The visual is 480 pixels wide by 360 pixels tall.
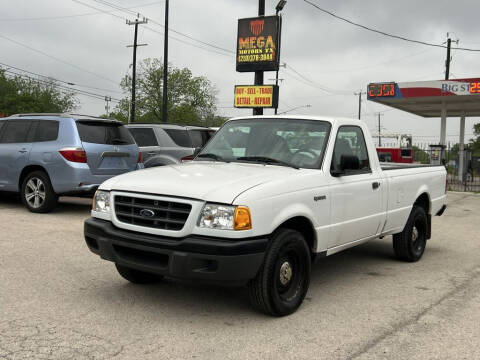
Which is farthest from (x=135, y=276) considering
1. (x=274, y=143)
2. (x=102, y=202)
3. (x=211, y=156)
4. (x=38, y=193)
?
(x=38, y=193)

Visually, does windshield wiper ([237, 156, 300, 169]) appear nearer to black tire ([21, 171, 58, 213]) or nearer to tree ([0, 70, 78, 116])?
black tire ([21, 171, 58, 213])

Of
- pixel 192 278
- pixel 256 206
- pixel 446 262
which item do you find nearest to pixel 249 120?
pixel 256 206

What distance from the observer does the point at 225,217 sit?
156 inches

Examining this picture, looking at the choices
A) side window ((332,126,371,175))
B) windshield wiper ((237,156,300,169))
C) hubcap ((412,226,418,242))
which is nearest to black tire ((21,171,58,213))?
windshield wiper ((237,156,300,169))

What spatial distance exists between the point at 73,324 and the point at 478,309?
3.65 m

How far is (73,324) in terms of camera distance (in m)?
4.09

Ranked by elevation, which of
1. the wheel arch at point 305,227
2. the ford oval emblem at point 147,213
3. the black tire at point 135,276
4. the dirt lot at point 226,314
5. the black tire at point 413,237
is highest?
the ford oval emblem at point 147,213

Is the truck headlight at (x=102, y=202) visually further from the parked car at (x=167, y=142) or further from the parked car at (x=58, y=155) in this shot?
the parked car at (x=167, y=142)

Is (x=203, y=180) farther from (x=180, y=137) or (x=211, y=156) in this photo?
(x=180, y=137)

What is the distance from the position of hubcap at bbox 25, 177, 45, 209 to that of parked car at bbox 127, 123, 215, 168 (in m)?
2.50

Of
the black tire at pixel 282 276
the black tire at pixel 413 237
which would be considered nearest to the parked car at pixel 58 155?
the black tire at pixel 413 237

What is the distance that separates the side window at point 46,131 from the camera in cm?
965

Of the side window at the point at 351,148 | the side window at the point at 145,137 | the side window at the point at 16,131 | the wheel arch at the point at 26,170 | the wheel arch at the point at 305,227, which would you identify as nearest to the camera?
the wheel arch at the point at 305,227

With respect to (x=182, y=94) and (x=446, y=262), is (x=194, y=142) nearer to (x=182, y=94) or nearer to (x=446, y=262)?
(x=446, y=262)
